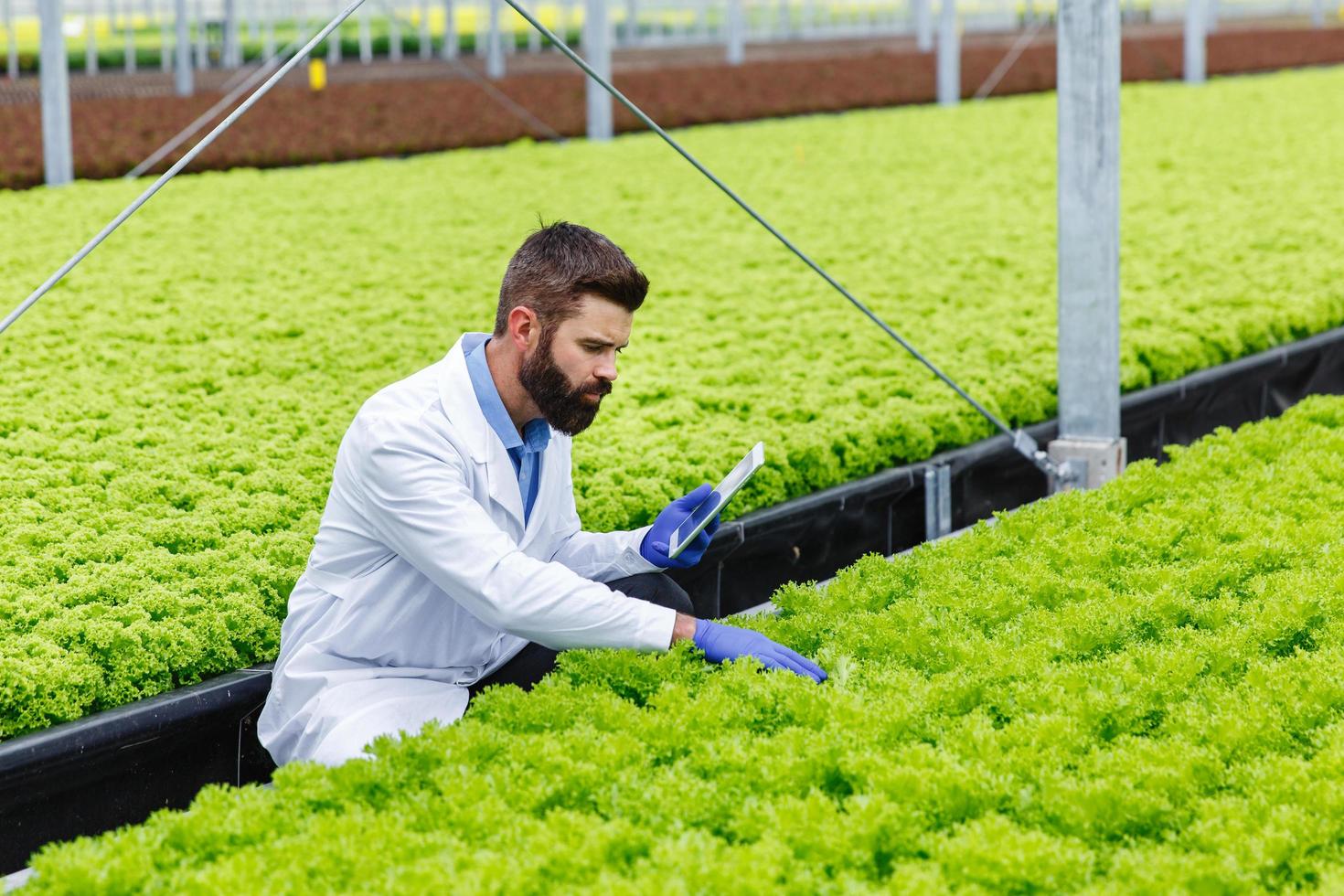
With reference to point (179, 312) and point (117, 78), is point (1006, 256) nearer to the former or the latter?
point (179, 312)

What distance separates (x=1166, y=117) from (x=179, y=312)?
44.3 ft


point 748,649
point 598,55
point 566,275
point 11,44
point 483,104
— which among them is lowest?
point 748,649

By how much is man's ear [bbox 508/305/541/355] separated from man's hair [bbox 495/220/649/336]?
2 centimetres

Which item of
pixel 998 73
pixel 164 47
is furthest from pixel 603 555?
pixel 164 47

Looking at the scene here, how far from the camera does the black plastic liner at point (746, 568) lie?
13.8 ft

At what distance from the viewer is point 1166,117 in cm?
1866

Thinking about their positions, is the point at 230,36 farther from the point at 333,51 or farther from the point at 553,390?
the point at 553,390

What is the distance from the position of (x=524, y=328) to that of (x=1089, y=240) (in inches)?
135

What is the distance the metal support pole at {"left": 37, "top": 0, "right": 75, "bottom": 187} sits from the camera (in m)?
A: 12.5

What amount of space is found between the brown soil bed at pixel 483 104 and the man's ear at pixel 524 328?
10900mm

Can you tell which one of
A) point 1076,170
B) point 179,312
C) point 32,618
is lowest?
point 32,618

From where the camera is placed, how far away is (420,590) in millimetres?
3975

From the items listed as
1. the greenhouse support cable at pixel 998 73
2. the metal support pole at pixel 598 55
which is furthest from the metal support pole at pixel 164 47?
the greenhouse support cable at pixel 998 73

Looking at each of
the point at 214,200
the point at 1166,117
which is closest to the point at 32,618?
the point at 214,200
